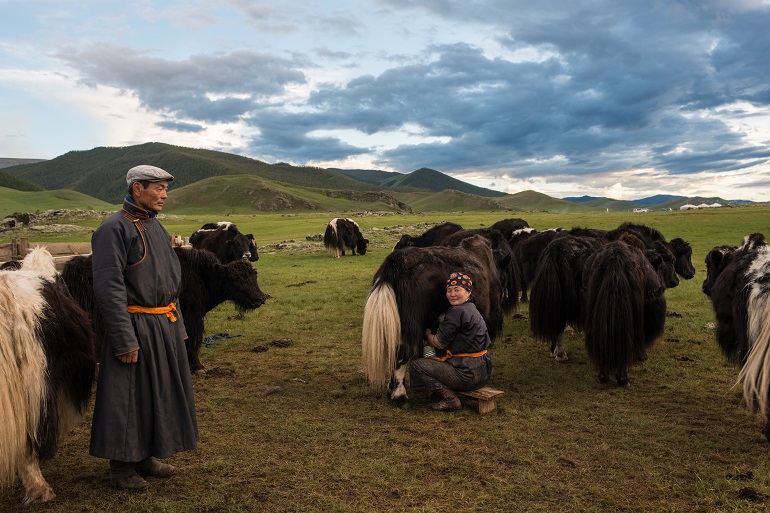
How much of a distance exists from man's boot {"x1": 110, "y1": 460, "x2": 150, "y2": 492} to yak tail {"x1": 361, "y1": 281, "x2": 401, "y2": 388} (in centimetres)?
235

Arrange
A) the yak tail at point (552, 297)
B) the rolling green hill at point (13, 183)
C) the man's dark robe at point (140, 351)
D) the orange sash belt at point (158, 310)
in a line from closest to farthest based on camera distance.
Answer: the man's dark robe at point (140, 351) → the orange sash belt at point (158, 310) → the yak tail at point (552, 297) → the rolling green hill at point (13, 183)

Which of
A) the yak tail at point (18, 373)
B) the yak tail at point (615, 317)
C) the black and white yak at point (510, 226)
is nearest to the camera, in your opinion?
the yak tail at point (18, 373)

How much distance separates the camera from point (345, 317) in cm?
1045

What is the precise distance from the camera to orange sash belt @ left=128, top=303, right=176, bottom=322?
369 cm

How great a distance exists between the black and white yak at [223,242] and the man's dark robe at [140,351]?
40.8 feet

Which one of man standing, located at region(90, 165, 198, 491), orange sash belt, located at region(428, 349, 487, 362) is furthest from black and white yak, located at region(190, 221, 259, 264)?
man standing, located at region(90, 165, 198, 491)

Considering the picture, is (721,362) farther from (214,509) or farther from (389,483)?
(214,509)

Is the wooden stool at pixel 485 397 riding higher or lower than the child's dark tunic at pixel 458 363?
lower

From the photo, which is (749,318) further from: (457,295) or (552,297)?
(457,295)

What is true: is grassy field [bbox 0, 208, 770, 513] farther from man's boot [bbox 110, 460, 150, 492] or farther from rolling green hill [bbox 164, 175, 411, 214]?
rolling green hill [bbox 164, 175, 411, 214]

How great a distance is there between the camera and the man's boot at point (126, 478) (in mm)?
3707

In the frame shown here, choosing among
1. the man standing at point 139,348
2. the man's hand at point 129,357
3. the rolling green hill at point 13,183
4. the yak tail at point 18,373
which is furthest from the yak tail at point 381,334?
the rolling green hill at point 13,183

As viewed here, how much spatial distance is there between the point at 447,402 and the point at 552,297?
2.57 metres

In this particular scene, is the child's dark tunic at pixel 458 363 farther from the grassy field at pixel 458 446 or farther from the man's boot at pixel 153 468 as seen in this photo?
the man's boot at pixel 153 468
